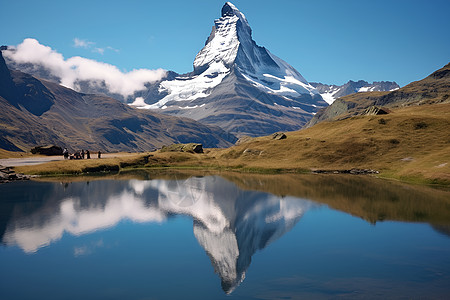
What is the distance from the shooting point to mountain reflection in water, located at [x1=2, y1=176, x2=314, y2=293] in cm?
3875

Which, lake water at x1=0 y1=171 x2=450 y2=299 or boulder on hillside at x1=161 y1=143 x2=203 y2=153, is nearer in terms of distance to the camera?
lake water at x1=0 y1=171 x2=450 y2=299

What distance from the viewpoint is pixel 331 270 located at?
3105 cm

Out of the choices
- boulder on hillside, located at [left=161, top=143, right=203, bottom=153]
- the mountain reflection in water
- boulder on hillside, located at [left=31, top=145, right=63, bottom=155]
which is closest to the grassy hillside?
boulder on hillside, located at [left=161, top=143, right=203, bottom=153]

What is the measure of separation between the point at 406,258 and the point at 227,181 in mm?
62425

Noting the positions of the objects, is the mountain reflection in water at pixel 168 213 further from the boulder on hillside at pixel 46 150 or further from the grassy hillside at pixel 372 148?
the boulder on hillside at pixel 46 150

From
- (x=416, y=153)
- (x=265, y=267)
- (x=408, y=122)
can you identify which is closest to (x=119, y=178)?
(x=265, y=267)

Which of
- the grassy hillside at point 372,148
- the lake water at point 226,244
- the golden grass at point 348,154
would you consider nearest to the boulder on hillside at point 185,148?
the golden grass at point 348,154

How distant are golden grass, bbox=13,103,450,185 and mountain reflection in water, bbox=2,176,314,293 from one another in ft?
116

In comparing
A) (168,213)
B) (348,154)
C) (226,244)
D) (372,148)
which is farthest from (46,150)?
(226,244)

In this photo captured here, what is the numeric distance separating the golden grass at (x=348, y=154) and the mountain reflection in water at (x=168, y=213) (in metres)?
35.4

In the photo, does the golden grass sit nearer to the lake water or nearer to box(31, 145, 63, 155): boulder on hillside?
the lake water

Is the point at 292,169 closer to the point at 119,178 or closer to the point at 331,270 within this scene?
the point at 119,178

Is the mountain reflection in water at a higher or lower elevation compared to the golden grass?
lower

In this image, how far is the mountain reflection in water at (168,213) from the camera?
127 ft
